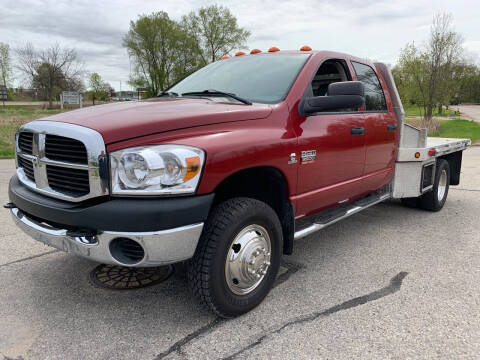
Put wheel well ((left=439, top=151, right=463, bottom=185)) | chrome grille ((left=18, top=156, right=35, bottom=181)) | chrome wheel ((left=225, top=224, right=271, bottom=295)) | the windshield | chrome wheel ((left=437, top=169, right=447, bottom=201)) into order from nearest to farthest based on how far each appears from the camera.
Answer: chrome wheel ((left=225, top=224, right=271, bottom=295)) → chrome grille ((left=18, top=156, right=35, bottom=181)) → the windshield → chrome wheel ((left=437, top=169, right=447, bottom=201)) → wheel well ((left=439, top=151, right=463, bottom=185))

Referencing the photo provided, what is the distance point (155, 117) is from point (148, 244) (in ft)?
2.50

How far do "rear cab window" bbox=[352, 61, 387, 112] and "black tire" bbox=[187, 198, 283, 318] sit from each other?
209cm

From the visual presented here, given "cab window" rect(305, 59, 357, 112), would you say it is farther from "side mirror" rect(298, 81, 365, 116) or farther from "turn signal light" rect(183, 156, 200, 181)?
"turn signal light" rect(183, 156, 200, 181)

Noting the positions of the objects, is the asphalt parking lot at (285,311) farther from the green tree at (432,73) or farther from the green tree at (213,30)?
the green tree at (213,30)

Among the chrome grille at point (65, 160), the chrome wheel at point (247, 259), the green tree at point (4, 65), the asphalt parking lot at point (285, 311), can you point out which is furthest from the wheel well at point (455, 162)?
the green tree at point (4, 65)

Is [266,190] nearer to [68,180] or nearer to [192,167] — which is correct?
[192,167]

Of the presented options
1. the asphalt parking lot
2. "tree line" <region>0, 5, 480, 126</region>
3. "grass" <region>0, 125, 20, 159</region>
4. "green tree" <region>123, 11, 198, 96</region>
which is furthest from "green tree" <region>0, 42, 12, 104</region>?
the asphalt parking lot

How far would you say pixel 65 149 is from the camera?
237 centimetres

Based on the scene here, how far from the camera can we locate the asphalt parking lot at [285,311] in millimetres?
2354

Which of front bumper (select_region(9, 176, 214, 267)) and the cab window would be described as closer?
front bumper (select_region(9, 176, 214, 267))

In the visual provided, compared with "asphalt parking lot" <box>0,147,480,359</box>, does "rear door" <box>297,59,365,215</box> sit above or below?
above

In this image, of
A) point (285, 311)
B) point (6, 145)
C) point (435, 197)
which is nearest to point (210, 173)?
point (285, 311)

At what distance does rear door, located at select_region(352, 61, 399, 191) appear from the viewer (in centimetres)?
397

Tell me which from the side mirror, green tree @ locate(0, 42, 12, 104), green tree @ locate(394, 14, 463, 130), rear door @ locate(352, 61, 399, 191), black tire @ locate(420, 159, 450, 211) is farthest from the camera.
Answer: green tree @ locate(0, 42, 12, 104)
